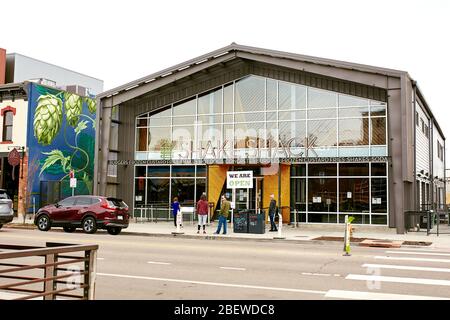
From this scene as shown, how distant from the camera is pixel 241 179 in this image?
24375mm

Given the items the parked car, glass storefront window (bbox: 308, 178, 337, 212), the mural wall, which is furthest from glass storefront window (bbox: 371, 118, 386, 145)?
the mural wall

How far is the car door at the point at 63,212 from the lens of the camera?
76.3 feet

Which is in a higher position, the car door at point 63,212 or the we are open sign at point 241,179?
the we are open sign at point 241,179

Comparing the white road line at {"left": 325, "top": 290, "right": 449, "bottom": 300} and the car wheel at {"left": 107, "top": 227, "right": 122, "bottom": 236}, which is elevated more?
the car wheel at {"left": 107, "top": 227, "right": 122, "bottom": 236}

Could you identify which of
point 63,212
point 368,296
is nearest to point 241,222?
point 63,212

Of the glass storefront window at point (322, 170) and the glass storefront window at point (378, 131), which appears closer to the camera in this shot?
the glass storefront window at point (378, 131)

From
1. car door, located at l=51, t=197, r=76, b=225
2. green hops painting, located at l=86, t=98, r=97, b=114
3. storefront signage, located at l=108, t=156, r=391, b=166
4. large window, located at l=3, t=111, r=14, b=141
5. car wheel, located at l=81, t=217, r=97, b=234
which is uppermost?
green hops painting, located at l=86, t=98, r=97, b=114

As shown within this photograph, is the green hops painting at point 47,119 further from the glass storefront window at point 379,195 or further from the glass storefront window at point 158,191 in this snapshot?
the glass storefront window at point 379,195

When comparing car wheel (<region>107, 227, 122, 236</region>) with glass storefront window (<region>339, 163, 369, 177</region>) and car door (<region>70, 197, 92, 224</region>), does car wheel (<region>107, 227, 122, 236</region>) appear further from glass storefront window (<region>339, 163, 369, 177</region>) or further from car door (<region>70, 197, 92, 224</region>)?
glass storefront window (<region>339, 163, 369, 177</region>)

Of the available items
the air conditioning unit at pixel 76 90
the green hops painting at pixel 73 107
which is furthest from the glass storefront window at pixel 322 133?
the air conditioning unit at pixel 76 90

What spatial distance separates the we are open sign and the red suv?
17.2 ft

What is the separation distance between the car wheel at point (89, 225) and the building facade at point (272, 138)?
22.9 ft

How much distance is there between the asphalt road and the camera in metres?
8.88

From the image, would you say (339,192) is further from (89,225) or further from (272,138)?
(89,225)
